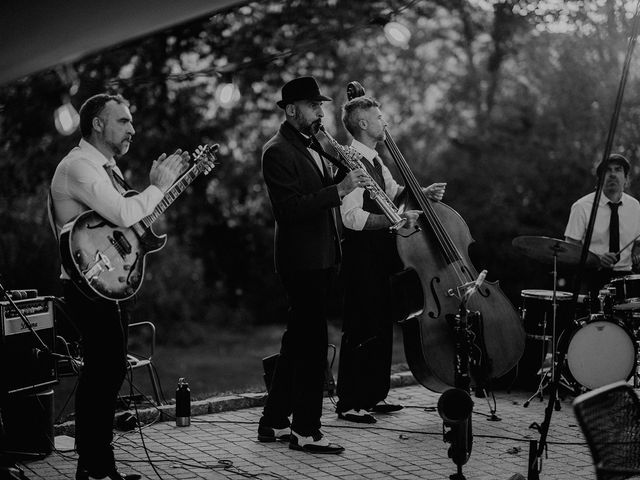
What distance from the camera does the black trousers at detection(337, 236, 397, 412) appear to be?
657 cm

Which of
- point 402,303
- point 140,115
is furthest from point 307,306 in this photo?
point 140,115

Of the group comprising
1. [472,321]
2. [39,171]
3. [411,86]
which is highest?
[411,86]

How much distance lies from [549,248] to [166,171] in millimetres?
3127

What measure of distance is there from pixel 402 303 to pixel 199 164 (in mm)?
1784

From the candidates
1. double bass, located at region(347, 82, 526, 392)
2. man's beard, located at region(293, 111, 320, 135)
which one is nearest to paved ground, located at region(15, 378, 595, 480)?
double bass, located at region(347, 82, 526, 392)

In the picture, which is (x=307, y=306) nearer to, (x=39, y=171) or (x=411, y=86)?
(x=39, y=171)

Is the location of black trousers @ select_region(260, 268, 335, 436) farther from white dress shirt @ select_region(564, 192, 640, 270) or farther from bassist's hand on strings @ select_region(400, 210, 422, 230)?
white dress shirt @ select_region(564, 192, 640, 270)

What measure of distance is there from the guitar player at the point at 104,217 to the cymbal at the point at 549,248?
3.01 meters

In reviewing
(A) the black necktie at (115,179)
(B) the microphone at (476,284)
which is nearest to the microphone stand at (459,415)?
(B) the microphone at (476,284)

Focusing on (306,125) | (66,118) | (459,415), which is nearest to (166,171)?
(306,125)

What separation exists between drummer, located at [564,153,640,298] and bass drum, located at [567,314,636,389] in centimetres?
67

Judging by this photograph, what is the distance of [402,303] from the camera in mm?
6367

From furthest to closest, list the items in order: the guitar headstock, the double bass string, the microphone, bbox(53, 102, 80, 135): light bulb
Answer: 1. bbox(53, 102, 80, 135): light bulb
2. the double bass string
3. the microphone
4. the guitar headstock

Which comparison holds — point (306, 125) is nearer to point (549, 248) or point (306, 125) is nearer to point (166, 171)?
point (166, 171)
